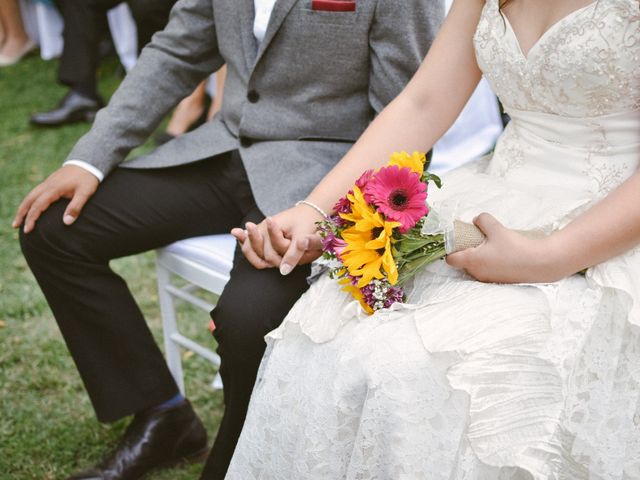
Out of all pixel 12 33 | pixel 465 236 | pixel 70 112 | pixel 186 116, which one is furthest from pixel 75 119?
pixel 465 236

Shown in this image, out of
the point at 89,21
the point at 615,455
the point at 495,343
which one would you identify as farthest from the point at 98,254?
the point at 89,21

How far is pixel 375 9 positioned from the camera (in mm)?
1758

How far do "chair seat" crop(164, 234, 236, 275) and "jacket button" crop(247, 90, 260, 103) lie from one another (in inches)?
12.7

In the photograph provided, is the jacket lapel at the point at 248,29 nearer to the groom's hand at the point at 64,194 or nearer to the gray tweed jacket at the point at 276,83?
the gray tweed jacket at the point at 276,83

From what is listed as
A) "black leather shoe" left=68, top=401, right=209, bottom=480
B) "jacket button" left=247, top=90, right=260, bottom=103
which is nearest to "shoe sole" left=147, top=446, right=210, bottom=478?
"black leather shoe" left=68, top=401, right=209, bottom=480

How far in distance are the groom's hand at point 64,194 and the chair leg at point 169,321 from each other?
278mm

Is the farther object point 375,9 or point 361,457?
point 375,9

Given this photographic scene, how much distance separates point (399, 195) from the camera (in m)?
1.33

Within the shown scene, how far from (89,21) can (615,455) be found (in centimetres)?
410

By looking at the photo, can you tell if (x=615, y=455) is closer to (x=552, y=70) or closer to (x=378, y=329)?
(x=378, y=329)

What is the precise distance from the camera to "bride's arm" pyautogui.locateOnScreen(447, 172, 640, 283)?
49.6 inches

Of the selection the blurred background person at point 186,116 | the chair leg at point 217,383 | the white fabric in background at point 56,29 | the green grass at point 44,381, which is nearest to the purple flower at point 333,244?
the green grass at point 44,381

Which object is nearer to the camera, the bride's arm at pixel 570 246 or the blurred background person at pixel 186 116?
the bride's arm at pixel 570 246

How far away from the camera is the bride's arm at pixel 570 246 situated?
4.13ft
